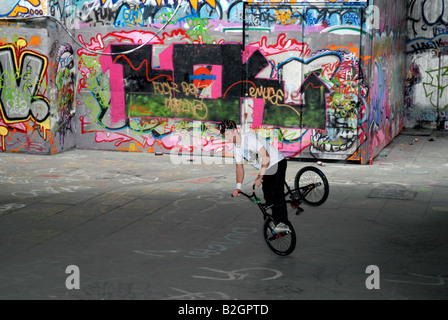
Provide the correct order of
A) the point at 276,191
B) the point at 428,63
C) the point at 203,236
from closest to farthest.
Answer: the point at 276,191, the point at 203,236, the point at 428,63

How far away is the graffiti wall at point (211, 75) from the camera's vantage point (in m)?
14.2

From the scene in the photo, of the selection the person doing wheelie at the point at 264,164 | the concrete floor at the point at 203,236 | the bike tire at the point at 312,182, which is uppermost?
the person doing wheelie at the point at 264,164

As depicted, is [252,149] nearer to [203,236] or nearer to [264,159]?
A: [264,159]

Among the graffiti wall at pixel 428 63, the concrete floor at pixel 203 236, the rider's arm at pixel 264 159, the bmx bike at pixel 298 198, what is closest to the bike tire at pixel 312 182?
the bmx bike at pixel 298 198

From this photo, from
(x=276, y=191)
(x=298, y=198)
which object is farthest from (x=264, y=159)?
(x=298, y=198)

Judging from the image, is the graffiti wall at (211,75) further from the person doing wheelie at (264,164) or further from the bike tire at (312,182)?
the person doing wheelie at (264,164)

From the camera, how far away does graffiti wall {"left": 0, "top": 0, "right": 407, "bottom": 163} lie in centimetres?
1424

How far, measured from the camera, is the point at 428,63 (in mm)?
20047

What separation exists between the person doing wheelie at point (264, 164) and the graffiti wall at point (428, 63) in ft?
Answer: 43.4

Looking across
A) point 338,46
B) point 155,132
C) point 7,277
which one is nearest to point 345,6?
point 338,46

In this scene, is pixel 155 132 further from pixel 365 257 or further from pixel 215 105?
pixel 365 257

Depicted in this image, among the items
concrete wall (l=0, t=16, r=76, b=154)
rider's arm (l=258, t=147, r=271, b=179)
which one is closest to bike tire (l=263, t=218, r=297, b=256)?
rider's arm (l=258, t=147, r=271, b=179)

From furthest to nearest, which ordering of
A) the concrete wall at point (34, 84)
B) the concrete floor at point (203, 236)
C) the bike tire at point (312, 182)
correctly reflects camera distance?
the concrete wall at point (34, 84)
the bike tire at point (312, 182)
the concrete floor at point (203, 236)

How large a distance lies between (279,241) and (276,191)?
0.64 meters
